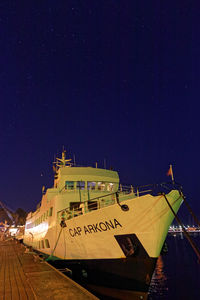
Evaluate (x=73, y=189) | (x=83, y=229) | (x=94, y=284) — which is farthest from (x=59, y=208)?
(x=94, y=284)

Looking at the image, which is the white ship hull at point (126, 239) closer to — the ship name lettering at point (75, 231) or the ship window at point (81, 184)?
the ship name lettering at point (75, 231)

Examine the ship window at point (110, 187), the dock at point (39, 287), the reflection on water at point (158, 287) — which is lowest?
the reflection on water at point (158, 287)

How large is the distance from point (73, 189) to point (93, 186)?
1.48 metres

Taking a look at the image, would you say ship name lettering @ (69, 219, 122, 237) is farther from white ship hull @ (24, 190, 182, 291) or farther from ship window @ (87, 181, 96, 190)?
ship window @ (87, 181, 96, 190)

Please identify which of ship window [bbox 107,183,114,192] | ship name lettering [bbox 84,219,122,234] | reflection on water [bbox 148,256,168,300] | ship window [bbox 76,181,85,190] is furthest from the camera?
reflection on water [bbox 148,256,168,300]

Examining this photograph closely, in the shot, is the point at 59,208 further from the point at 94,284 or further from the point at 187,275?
the point at 187,275

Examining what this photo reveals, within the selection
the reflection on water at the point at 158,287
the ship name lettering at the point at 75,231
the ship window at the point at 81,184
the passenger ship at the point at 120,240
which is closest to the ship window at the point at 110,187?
the ship window at the point at 81,184

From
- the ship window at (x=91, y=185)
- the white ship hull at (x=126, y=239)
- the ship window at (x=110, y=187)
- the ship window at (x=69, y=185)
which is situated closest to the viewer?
the white ship hull at (x=126, y=239)

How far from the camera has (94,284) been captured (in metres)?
10.6

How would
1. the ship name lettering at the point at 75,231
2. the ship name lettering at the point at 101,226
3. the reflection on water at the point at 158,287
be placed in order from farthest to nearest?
the reflection on water at the point at 158,287 < the ship name lettering at the point at 75,231 < the ship name lettering at the point at 101,226

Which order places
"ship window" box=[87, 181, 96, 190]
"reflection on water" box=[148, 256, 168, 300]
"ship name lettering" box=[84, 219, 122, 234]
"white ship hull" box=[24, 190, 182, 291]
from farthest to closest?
"reflection on water" box=[148, 256, 168, 300], "ship window" box=[87, 181, 96, 190], "ship name lettering" box=[84, 219, 122, 234], "white ship hull" box=[24, 190, 182, 291]

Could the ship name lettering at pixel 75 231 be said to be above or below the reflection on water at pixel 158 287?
above

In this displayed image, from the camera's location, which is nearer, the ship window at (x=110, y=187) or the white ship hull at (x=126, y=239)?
the white ship hull at (x=126, y=239)

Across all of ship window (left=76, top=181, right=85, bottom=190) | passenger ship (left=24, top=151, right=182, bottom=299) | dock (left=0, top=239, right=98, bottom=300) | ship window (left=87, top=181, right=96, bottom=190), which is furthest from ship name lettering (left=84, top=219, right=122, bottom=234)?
ship window (left=87, top=181, right=96, bottom=190)
